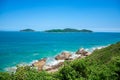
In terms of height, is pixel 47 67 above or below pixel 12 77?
below

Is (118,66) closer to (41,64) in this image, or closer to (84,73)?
(84,73)

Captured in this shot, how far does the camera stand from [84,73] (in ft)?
66.6

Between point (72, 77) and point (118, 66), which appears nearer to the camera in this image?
point (72, 77)

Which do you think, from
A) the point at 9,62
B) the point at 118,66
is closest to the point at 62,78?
the point at 118,66

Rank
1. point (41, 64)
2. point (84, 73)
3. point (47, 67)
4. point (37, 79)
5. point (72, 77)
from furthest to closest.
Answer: point (41, 64)
point (47, 67)
point (84, 73)
point (72, 77)
point (37, 79)

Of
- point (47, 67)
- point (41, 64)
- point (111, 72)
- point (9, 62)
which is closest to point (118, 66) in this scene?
point (111, 72)

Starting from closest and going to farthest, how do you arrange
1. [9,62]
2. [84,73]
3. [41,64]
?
[84,73] < [41,64] < [9,62]

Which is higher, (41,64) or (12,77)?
(12,77)

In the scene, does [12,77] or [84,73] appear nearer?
[12,77]

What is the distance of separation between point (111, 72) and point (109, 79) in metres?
0.68

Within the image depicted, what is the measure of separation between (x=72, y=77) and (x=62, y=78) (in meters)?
0.98

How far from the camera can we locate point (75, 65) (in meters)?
20.2

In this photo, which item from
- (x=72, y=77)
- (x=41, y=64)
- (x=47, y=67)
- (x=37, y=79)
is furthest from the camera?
(x=41, y=64)

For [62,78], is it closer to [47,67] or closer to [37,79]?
[37,79]
